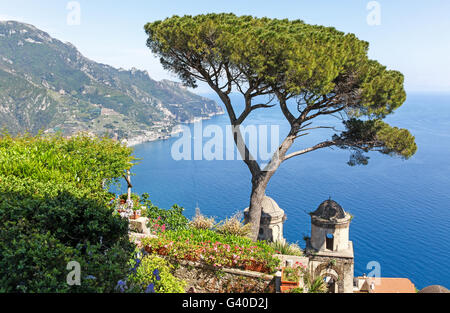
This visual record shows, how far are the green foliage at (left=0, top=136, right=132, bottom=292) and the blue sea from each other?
35.0 m

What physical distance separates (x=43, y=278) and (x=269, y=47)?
27.2 feet

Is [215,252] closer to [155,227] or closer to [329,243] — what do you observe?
[155,227]

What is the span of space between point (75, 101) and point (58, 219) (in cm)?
15789

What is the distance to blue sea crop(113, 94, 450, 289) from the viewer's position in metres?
38.8

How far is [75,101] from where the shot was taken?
482ft

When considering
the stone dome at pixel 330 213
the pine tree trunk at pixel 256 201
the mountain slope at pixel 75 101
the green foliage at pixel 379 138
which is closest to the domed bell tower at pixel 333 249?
the stone dome at pixel 330 213

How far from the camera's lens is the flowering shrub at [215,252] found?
6152mm

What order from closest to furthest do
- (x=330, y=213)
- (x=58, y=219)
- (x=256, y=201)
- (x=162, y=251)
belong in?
(x=58, y=219)
(x=162, y=251)
(x=256, y=201)
(x=330, y=213)

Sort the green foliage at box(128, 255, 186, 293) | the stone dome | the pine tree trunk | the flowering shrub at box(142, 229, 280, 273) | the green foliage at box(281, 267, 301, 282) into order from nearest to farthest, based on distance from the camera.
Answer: the green foliage at box(128, 255, 186, 293) → the green foliage at box(281, 267, 301, 282) → the flowering shrub at box(142, 229, 280, 273) → the pine tree trunk → the stone dome

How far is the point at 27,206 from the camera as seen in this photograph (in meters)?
4.77

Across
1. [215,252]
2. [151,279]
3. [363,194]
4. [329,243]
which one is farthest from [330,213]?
[363,194]

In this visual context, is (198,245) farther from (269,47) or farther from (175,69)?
(175,69)

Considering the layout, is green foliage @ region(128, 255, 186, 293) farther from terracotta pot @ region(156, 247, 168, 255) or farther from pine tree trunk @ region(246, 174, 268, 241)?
pine tree trunk @ region(246, 174, 268, 241)

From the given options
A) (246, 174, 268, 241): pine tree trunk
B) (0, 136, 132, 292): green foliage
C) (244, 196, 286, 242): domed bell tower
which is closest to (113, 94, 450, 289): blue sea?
(244, 196, 286, 242): domed bell tower
